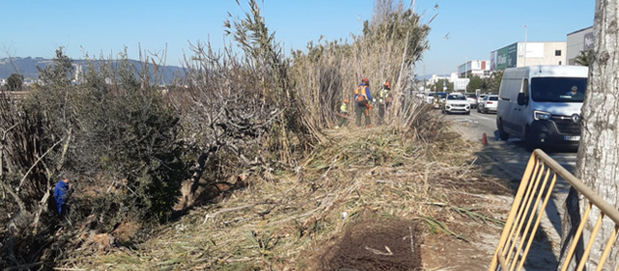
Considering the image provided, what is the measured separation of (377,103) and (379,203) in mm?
5451

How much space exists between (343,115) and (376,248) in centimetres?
646

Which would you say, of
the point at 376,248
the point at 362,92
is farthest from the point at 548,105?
the point at 376,248

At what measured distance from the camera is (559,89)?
12.3 m

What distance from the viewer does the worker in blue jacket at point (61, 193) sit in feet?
19.1

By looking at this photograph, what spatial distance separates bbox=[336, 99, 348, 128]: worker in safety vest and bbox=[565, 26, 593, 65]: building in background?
47.2m

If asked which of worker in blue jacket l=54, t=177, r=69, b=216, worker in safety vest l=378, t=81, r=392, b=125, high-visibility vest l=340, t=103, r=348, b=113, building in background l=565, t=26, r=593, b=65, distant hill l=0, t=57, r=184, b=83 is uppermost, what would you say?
building in background l=565, t=26, r=593, b=65

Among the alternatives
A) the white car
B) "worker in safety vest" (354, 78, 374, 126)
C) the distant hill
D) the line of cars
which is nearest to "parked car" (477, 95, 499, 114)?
the line of cars

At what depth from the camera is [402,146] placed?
27.7 feet

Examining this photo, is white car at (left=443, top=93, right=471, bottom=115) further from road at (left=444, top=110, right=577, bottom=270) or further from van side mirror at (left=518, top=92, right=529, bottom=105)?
van side mirror at (left=518, top=92, right=529, bottom=105)

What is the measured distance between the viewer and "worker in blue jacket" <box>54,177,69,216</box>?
229 inches

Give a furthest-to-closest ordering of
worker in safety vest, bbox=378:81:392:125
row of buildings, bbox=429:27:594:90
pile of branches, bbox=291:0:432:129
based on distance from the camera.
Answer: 1. row of buildings, bbox=429:27:594:90
2. worker in safety vest, bbox=378:81:392:125
3. pile of branches, bbox=291:0:432:129

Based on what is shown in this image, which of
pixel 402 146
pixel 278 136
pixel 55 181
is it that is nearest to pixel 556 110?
pixel 402 146

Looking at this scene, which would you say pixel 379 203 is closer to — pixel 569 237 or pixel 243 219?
pixel 243 219

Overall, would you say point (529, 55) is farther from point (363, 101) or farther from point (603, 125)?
point (603, 125)
